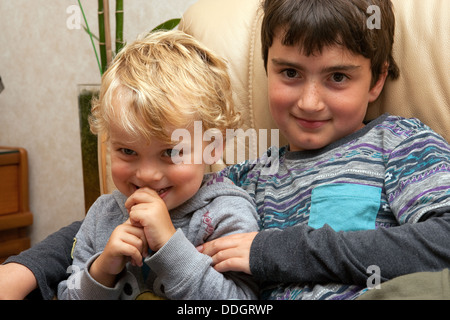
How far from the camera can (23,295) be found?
2.97 ft

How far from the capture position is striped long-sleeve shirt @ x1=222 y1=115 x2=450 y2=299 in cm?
82

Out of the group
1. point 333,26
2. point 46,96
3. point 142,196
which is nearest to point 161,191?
point 142,196

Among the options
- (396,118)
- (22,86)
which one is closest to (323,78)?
(396,118)

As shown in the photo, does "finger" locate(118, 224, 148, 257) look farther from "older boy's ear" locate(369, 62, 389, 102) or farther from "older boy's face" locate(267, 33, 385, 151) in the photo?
"older boy's ear" locate(369, 62, 389, 102)

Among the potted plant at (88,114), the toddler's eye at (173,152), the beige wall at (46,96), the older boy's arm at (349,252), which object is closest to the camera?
the older boy's arm at (349,252)

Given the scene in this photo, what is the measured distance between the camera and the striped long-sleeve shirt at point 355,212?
32.1 inches

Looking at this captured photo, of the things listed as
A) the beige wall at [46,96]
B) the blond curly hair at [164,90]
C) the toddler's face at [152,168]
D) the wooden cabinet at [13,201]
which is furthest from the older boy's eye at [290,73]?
the wooden cabinet at [13,201]

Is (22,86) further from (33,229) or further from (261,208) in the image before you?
(261,208)

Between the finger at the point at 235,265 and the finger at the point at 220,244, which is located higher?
the finger at the point at 220,244

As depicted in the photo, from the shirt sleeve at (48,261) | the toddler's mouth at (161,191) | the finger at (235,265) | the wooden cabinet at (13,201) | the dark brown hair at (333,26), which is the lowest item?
the wooden cabinet at (13,201)

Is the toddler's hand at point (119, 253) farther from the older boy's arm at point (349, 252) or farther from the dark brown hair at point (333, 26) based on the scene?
the dark brown hair at point (333, 26)

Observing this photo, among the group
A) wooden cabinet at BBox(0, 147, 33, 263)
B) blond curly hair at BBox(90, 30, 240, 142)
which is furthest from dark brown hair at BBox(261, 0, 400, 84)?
wooden cabinet at BBox(0, 147, 33, 263)

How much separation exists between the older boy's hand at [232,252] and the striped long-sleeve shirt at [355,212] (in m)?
0.01

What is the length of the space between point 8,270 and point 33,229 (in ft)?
5.73
